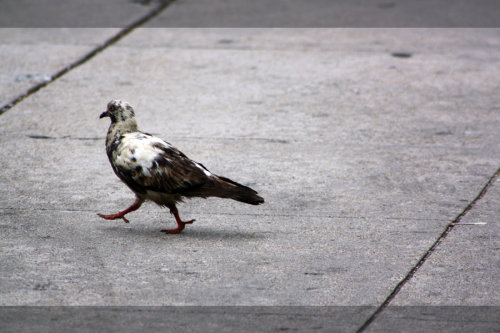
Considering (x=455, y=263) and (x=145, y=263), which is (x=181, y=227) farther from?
(x=455, y=263)

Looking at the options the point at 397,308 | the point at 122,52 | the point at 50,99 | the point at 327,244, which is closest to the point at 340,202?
the point at 327,244

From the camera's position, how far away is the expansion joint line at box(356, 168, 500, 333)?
3.86 metres

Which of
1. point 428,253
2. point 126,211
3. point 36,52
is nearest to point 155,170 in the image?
point 126,211

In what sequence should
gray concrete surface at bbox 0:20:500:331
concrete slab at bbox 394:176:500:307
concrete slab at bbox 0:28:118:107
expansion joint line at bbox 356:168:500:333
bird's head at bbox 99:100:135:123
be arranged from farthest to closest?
concrete slab at bbox 0:28:118:107 < bird's head at bbox 99:100:135:123 < gray concrete surface at bbox 0:20:500:331 < concrete slab at bbox 394:176:500:307 < expansion joint line at bbox 356:168:500:333

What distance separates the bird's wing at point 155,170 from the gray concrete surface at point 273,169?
0.99 ft

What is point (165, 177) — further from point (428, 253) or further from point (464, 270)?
point (464, 270)

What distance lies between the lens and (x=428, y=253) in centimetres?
461

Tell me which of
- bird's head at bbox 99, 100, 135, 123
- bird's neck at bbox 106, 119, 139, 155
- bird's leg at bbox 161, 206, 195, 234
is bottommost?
bird's leg at bbox 161, 206, 195, 234

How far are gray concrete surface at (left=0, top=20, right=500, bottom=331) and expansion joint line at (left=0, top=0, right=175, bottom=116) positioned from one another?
12cm

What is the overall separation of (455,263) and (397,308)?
0.68 meters

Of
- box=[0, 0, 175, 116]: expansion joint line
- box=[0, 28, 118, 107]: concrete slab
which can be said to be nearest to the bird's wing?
box=[0, 0, 175, 116]: expansion joint line

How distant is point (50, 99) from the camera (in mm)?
7555

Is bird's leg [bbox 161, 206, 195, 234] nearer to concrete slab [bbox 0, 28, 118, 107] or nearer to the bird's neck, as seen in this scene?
the bird's neck

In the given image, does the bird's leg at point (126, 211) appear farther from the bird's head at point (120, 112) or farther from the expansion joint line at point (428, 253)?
the expansion joint line at point (428, 253)
